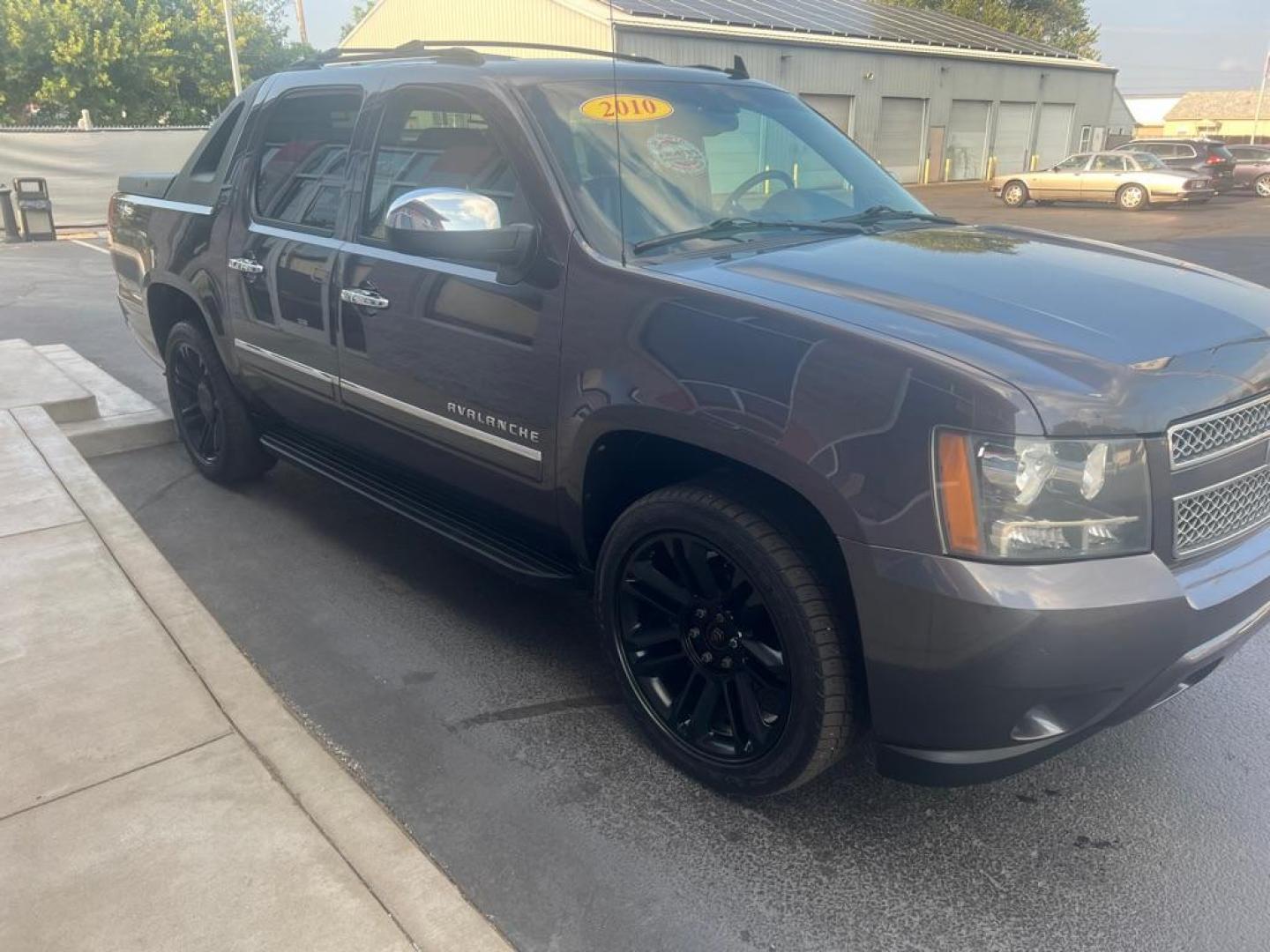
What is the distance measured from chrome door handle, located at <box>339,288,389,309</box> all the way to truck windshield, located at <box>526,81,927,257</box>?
0.84 meters

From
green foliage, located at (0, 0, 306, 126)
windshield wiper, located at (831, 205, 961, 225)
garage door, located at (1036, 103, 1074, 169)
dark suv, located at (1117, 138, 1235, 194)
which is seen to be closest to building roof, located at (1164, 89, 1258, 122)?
garage door, located at (1036, 103, 1074, 169)

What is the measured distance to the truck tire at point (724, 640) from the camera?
242 cm

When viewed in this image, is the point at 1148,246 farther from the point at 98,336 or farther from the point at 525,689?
the point at 525,689

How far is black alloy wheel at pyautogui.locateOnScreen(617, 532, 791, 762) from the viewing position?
2594 mm

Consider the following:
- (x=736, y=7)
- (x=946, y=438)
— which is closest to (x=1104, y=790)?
(x=946, y=438)

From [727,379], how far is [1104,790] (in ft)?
5.19

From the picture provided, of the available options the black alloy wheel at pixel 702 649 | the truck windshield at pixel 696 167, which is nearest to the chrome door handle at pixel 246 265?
the truck windshield at pixel 696 167

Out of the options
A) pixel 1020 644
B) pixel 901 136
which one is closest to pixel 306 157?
pixel 1020 644

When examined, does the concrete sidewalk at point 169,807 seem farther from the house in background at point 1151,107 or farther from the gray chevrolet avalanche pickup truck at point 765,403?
the house in background at point 1151,107

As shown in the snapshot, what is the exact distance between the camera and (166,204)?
16.5ft

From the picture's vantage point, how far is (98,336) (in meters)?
9.47

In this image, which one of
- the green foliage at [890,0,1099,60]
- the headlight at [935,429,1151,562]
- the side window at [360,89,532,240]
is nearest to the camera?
the headlight at [935,429,1151,562]

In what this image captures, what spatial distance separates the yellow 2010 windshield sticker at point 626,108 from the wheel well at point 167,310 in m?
2.50

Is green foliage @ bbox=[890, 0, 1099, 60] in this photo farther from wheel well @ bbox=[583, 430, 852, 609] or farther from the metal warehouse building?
wheel well @ bbox=[583, 430, 852, 609]
